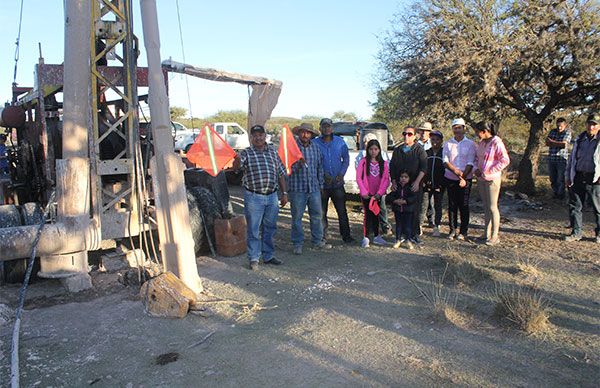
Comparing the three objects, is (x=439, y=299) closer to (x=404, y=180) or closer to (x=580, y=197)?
(x=404, y=180)

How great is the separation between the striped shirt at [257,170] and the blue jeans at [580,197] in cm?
461

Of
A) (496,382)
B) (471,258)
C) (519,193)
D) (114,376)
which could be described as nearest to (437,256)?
(471,258)

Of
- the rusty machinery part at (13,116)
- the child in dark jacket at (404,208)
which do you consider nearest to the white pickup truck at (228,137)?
the rusty machinery part at (13,116)

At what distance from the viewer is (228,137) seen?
21.6m

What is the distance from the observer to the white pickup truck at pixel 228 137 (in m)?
21.4

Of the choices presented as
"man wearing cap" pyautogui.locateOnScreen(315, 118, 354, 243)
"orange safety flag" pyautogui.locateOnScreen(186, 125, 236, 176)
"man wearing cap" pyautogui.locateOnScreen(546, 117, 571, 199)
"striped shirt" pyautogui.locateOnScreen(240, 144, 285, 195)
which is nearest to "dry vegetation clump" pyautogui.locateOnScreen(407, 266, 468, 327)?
"striped shirt" pyautogui.locateOnScreen(240, 144, 285, 195)

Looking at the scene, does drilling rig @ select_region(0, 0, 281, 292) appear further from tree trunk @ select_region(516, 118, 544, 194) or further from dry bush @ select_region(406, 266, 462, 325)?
tree trunk @ select_region(516, 118, 544, 194)

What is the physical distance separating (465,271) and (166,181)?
3.62 m

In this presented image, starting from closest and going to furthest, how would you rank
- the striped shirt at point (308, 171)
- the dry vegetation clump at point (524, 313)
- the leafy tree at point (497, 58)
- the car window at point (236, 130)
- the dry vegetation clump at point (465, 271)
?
the dry vegetation clump at point (524, 313) → the dry vegetation clump at point (465, 271) → the striped shirt at point (308, 171) → the leafy tree at point (497, 58) → the car window at point (236, 130)

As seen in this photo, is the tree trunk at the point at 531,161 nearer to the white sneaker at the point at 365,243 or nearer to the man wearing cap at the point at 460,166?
the man wearing cap at the point at 460,166

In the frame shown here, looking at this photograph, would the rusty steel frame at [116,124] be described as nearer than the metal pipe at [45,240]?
No

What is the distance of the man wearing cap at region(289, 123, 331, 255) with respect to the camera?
7414 mm

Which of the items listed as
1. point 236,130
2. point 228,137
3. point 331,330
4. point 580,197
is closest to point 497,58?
point 580,197

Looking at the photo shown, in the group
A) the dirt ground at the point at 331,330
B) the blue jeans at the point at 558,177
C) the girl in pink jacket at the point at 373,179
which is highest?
the girl in pink jacket at the point at 373,179
